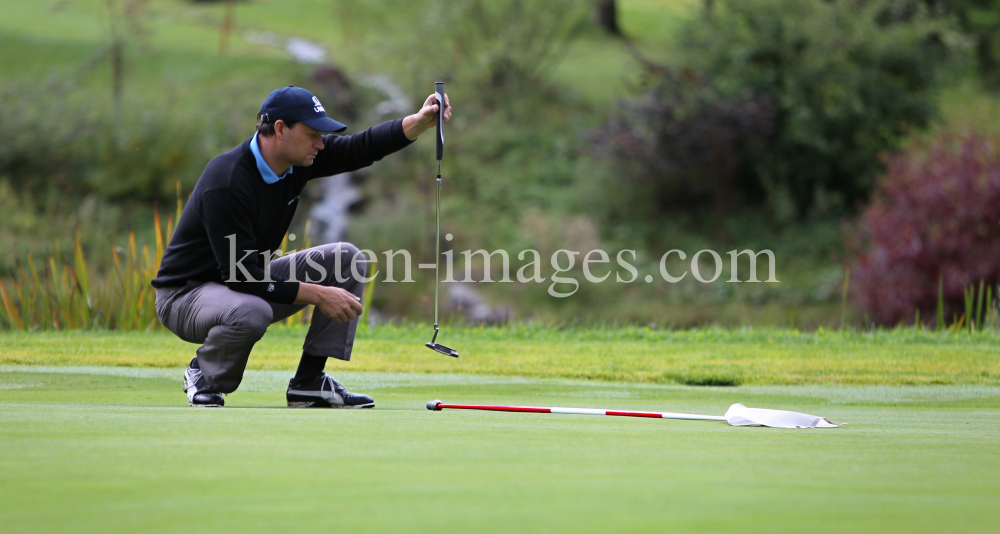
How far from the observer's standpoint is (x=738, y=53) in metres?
20.0

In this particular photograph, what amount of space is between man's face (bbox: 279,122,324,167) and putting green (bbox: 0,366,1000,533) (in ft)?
4.03

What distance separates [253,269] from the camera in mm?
4219

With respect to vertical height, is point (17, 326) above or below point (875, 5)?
below

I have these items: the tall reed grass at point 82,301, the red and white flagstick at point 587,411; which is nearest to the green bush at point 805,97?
the tall reed grass at point 82,301

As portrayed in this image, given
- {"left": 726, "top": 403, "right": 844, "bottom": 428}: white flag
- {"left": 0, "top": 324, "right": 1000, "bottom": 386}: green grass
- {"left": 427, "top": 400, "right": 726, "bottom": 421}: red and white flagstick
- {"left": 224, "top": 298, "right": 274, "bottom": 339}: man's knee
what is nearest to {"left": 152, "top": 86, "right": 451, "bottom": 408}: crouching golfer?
{"left": 224, "top": 298, "right": 274, "bottom": 339}: man's knee

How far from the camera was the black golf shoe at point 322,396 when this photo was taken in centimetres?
434

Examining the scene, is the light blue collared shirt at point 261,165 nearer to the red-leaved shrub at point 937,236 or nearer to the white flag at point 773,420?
the white flag at point 773,420

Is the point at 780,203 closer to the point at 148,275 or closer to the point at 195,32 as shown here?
the point at 148,275

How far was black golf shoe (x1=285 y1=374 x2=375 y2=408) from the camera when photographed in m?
4.34

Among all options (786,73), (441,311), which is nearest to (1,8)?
(441,311)

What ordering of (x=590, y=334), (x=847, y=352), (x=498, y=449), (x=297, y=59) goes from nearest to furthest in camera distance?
(x=498, y=449), (x=847, y=352), (x=590, y=334), (x=297, y=59)

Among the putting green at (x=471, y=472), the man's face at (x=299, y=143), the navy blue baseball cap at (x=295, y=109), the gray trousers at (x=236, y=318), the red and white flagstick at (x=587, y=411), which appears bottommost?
the red and white flagstick at (x=587, y=411)

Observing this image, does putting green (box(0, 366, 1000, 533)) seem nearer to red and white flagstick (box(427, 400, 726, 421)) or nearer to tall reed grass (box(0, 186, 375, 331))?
red and white flagstick (box(427, 400, 726, 421))

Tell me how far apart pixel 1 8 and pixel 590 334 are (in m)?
30.2
